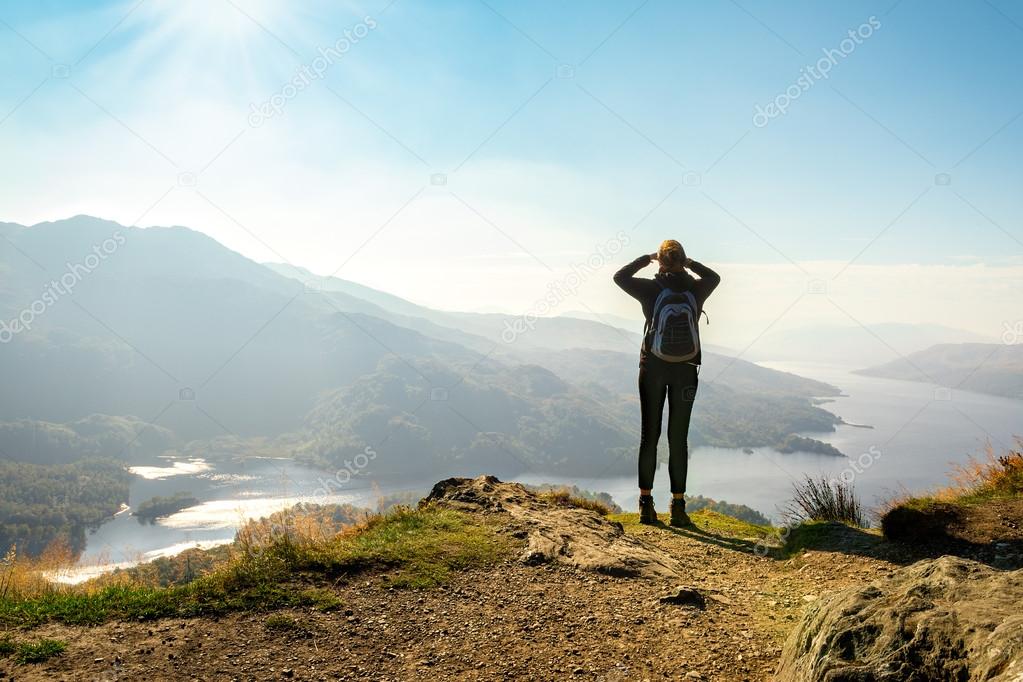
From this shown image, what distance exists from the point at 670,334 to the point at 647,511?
9.02 ft

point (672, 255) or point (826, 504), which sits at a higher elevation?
point (672, 255)

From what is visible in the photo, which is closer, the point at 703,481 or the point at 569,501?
the point at 569,501

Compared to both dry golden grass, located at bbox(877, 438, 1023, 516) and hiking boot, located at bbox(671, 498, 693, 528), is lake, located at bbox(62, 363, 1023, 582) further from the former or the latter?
hiking boot, located at bbox(671, 498, 693, 528)

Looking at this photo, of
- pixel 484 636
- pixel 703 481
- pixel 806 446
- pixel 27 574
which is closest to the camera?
pixel 484 636

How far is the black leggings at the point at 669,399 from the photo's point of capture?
8.41 metres

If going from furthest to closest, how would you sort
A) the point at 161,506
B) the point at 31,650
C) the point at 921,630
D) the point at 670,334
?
the point at 161,506 → the point at 670,334 → the point at 31,650 → the point at 921,630

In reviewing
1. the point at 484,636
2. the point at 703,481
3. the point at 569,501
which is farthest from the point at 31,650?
the point at 703,481

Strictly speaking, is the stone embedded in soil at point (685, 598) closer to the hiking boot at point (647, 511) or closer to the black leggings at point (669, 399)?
the black leggings at point (669, 399)

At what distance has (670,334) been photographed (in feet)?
27.1

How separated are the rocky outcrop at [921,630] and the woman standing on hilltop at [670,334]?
15.9ft

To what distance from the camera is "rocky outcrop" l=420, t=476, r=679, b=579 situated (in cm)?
630

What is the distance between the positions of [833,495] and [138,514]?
585 ft

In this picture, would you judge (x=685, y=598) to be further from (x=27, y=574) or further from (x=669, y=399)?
(x=27, y=574)

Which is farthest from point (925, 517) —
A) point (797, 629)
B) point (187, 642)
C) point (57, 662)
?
point (57, 662)
